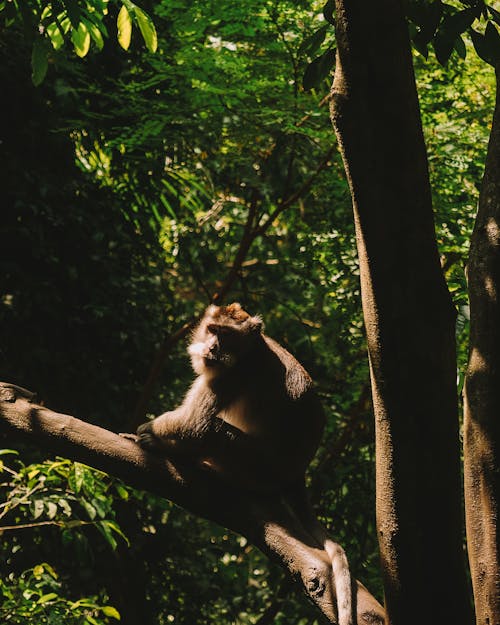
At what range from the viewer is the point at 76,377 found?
5.92 m

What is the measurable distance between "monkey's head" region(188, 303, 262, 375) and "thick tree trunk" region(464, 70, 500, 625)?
1654 mm

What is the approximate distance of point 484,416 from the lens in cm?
231

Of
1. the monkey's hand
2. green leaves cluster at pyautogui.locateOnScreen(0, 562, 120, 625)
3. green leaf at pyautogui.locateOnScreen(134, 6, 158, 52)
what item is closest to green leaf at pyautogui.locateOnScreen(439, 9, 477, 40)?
green leaf at pyautogui.locateOnScreen(134, 6, 158, 52)

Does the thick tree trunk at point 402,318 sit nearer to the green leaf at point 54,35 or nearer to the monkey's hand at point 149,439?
the monkey's hand at point 149,439

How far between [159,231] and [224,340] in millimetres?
3363

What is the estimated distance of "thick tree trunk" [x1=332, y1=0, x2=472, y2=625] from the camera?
5.89 ft

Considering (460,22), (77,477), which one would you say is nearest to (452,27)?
(460,22)

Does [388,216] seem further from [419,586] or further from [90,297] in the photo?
[90,297]

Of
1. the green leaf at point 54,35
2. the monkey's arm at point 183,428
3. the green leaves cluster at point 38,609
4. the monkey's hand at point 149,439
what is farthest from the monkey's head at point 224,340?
the green leaf at point 54,35

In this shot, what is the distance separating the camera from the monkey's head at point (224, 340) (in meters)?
3.85

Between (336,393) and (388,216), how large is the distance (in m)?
4.49

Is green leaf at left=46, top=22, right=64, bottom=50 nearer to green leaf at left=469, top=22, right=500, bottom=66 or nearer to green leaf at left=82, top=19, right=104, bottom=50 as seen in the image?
green leaf at left=82, top=19, right=104, bottom=50

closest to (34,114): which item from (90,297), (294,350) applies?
(90,297)

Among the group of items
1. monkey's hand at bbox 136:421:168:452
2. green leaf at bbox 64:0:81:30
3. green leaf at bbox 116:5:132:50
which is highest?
green leaf at bbox 116:5:132:50
